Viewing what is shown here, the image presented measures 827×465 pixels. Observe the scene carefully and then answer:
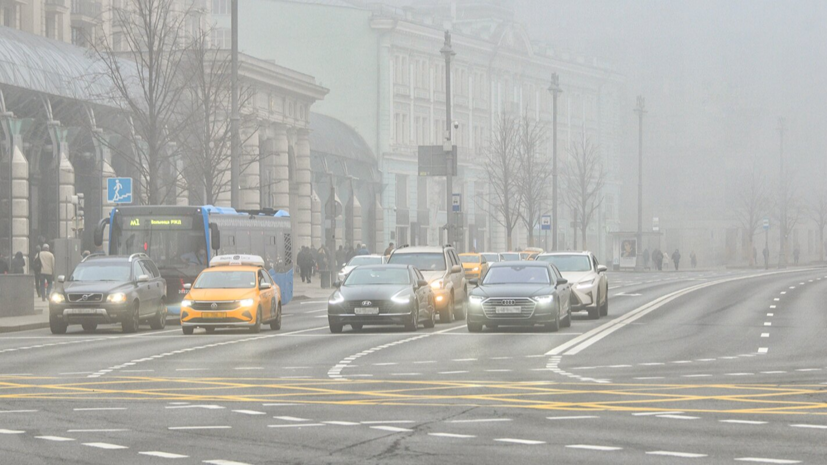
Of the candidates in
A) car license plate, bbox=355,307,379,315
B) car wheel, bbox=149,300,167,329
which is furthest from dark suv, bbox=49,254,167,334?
car license plate, bbox=355,307,379,315

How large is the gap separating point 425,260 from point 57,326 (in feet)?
30.2

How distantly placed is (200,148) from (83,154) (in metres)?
6.41

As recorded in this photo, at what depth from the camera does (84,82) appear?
2276 inches

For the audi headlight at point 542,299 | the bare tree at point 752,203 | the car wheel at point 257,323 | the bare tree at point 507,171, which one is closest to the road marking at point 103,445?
the audi headlight at point 542,299

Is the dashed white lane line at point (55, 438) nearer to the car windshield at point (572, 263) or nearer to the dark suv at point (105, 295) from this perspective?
the dark suv at point (105, 295)

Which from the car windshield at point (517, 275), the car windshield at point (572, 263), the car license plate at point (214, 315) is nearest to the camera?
the car license plate at point (214, 315)

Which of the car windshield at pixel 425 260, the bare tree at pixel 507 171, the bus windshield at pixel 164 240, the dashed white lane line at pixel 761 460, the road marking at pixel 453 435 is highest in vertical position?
the bare tree at pixel 507 171

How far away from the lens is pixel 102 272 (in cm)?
3250

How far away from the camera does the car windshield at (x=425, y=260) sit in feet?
119

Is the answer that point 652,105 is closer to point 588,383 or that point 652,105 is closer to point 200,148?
point 200,148

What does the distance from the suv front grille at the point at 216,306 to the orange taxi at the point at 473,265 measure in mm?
25459

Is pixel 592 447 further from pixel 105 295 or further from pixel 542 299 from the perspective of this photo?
pixel 105 295

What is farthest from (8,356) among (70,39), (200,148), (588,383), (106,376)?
(70,39)

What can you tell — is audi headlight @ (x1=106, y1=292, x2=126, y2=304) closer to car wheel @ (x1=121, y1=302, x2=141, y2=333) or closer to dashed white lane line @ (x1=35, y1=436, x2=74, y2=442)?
car wheel @ (x1=121, y1=302, x2=141, y2=333)
